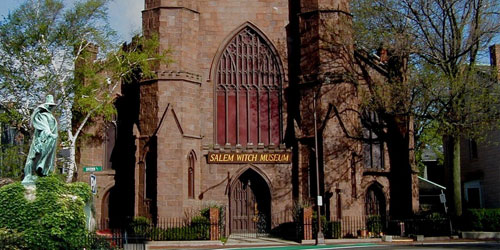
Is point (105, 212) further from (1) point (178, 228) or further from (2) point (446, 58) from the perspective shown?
(2) point (446, 58)

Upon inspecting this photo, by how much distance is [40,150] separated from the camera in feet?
54.3

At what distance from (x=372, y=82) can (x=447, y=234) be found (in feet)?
30.1

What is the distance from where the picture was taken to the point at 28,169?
1661 cm

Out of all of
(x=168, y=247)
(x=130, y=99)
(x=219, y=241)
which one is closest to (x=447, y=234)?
(x=219, y=241)

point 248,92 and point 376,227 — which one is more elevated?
point 248,92

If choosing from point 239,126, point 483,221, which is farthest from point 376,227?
point 239,126

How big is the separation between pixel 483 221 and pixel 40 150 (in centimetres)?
2332

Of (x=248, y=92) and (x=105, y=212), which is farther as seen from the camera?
(x=248, y=92)

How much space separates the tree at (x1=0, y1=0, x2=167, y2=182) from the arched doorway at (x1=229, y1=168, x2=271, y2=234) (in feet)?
27.5

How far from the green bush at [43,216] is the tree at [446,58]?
59.9 feet

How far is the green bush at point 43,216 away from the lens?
1599 cm

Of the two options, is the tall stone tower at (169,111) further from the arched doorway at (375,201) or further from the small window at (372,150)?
the arched doorway at (375,201)

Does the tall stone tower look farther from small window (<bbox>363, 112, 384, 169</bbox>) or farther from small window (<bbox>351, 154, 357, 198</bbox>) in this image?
small window (<bbox>363, 112, 384, 169</bbox>)

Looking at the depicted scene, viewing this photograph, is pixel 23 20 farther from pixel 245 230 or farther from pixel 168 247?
pixel 245 230
